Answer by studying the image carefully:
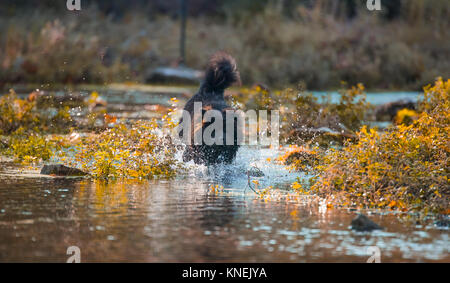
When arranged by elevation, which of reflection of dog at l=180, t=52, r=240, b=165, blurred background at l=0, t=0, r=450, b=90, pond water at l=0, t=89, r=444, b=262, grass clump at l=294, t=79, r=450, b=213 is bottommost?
pond water at l=0, t=89, r=444, b=262

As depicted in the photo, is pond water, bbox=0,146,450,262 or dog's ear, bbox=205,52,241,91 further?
dog's ear, bbox=205,52,241,91

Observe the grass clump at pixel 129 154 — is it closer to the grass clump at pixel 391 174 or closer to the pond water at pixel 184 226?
the pond water at pixel 184 226

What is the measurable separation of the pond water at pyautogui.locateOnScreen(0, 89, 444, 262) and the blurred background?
49.3 ft

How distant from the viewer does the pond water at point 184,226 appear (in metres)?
7.70

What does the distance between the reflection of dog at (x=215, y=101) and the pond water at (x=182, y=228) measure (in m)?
1.14

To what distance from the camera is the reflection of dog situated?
12570mm

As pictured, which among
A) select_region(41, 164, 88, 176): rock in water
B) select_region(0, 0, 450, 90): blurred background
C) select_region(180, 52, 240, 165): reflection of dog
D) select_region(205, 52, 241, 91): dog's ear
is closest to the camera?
select_region(41, 164, 88, 176): rock in water

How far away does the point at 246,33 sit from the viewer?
36.9 metres

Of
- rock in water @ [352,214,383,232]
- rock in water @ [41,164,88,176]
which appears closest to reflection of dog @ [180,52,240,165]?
rock in water @ [41,164,88,176]

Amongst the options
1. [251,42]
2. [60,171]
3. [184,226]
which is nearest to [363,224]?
[184,226]

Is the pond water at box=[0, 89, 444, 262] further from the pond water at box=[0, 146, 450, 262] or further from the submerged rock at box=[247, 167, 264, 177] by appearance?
the submerged rock at box=[247, 167, 264, 177]

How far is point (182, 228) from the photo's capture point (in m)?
8.70

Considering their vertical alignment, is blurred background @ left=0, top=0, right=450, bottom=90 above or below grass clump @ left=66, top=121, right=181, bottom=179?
above

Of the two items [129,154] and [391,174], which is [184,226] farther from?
[129,154]
